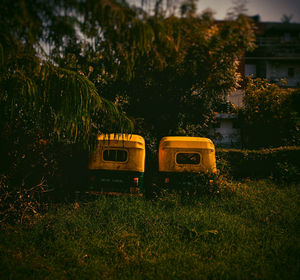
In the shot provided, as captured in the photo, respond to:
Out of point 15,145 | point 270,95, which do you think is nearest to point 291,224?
point 15,145

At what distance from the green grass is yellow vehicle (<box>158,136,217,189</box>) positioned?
73 centimetres

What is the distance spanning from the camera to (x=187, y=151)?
6555 mm

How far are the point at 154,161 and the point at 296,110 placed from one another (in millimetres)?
9331

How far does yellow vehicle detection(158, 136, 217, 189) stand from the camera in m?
6.35

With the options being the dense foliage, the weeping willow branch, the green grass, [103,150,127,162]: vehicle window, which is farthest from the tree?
the weeping willow branch

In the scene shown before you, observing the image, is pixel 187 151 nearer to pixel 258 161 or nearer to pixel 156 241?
pixel 156 241

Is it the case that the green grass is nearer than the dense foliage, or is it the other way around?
the dense foliage

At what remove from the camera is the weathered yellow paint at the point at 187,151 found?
643 centimetres

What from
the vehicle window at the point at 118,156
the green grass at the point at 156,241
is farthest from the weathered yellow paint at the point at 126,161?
the green grass at the point at 156,241

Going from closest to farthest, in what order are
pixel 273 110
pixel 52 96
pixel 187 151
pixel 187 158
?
1. pixel 52 96
2. pixel 187 151
3. pixel 187 158
4. pixel 273 110

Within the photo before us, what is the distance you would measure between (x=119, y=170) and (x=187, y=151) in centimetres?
197

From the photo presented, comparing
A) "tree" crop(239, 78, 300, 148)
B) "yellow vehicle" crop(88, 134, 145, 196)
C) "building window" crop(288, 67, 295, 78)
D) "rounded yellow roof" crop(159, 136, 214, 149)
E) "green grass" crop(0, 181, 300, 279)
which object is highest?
"building window" crop(288, 67, 295, 78)

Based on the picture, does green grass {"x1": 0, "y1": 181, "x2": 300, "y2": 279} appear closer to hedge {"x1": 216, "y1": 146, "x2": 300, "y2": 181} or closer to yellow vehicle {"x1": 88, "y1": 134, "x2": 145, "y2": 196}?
yellow vehicle {"x1": 88, "y1": 134, "x2": 145, "y2": 196}

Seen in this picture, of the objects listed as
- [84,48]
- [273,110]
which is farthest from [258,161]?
[84,48]
